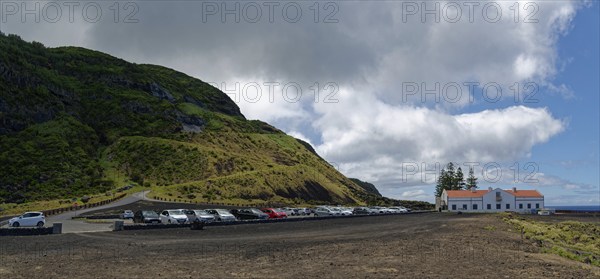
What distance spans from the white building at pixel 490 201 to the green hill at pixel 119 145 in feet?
92.4

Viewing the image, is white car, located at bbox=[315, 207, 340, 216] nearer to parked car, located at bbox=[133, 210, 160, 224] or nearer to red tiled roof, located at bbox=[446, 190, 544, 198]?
parked car, located at bbox=[133, 210, 160, 224]

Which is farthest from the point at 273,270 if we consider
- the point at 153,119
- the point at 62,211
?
the point at 153,119

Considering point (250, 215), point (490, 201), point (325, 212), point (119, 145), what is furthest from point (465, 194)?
point (119, 145)

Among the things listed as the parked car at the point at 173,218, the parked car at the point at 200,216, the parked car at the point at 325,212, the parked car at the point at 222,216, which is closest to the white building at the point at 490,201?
the parked car at the point at 325,212

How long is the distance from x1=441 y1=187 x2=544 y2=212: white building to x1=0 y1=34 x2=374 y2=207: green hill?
28.2 meters

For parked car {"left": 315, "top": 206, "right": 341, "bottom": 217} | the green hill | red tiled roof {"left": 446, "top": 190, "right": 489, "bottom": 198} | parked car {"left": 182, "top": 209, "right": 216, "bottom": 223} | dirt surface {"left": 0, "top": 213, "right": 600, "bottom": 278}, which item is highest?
the green hill

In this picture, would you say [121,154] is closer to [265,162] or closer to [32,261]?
[265,162]

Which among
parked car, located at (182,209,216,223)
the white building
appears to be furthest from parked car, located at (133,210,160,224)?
the white building

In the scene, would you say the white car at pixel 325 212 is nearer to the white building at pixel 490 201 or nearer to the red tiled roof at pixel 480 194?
the white building at pixel 490 201

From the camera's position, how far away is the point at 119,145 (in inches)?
5162

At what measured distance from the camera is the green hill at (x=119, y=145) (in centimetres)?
10319

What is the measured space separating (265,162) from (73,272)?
127m

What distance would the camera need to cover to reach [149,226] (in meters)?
38.0

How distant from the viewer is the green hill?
10319 centimetres
